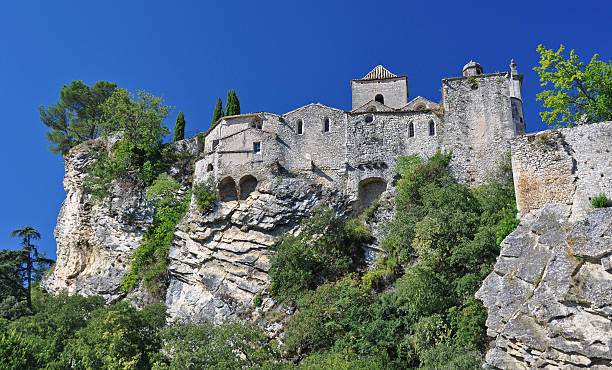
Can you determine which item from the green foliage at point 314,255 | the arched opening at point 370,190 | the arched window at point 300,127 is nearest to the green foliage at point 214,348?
the green foliage at point 314,255

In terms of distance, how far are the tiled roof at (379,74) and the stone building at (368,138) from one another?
4.52 meters

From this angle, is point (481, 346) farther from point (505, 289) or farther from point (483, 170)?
point (483, 170)

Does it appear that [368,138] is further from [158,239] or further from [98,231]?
[98,231]

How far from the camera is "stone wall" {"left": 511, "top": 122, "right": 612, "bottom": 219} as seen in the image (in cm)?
2178

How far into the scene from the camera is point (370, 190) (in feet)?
114

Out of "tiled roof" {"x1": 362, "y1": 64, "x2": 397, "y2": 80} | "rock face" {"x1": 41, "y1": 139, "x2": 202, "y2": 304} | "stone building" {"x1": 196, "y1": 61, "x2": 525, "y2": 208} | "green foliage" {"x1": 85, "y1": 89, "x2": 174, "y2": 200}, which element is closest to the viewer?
"stone building" {"x1": 196, "y1": 61, "x2": 525, "y2": 208}

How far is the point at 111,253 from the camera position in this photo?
3741 cm

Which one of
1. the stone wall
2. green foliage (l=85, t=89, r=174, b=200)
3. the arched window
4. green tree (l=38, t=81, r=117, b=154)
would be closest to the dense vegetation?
the stone wall

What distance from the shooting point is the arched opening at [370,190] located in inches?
1348

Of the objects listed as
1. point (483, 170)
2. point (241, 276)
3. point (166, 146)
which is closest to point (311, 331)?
point (241, 276)

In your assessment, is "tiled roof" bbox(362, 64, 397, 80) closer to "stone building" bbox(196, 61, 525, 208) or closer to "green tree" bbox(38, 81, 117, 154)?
"stone building" bbox(196, 61, 525, 208)

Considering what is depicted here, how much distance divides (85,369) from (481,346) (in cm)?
1697

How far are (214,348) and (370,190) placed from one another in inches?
609

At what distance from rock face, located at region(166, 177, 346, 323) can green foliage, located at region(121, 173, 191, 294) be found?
1076 mm
